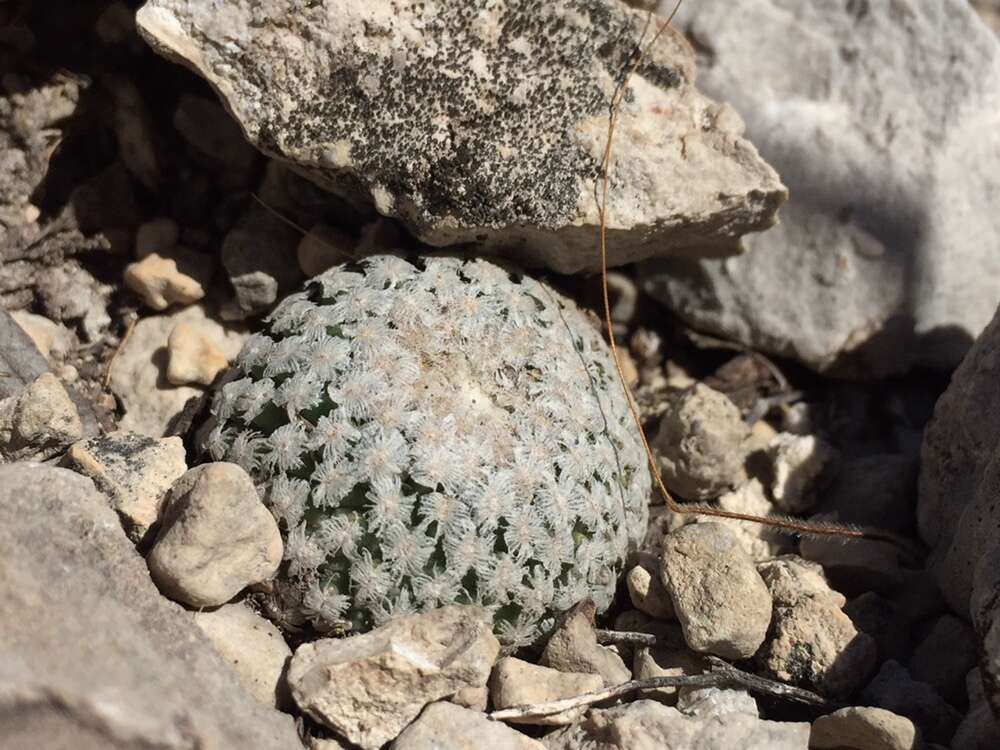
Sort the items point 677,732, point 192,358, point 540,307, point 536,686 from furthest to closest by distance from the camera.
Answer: point 192,358
point 540,307
point 536,686
point 677,732

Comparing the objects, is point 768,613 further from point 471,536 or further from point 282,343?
point 282,343

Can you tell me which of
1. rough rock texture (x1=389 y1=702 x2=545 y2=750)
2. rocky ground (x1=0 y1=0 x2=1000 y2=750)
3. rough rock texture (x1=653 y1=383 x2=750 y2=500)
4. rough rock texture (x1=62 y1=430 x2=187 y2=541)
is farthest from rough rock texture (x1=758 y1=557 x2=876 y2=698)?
rough rock texture (x1=62 y1=430 x2=187 y2=541)

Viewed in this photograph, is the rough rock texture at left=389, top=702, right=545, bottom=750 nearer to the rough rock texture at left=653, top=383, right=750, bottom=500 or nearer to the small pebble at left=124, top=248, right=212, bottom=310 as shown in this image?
the rough rock texture at left=653, top=383, right=750, bottom=500

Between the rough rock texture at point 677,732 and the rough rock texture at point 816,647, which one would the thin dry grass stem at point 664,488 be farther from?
the rough rock texture at point 677,732

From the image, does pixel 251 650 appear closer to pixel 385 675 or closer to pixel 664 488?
pixel 385 675

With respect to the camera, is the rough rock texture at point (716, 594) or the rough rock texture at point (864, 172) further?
the rough rock texture at point (864, 172)

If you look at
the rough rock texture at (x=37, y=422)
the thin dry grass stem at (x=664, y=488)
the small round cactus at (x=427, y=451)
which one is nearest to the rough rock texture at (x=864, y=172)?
the thin dry grass stem at (x=664, y=488)

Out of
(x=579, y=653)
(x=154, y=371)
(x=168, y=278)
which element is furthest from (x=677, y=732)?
(x=168, y=278)
